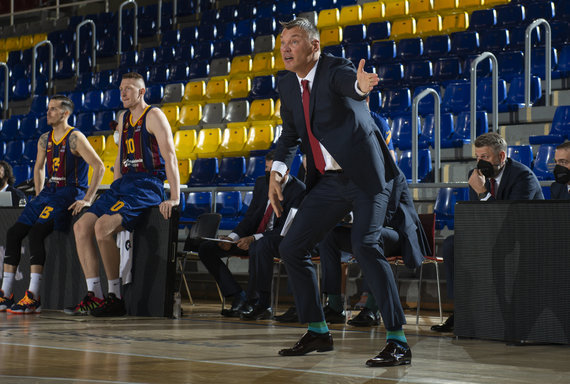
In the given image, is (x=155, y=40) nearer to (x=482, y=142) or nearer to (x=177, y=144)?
(x=177, y=144)

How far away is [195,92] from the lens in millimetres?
12359

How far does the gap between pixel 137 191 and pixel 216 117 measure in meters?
5.71

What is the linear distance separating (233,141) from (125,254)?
15.5 ft

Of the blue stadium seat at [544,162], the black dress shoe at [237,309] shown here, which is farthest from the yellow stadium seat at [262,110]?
the black dress shoe at [237,309]

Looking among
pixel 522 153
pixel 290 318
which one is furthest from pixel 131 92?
pixel 522 153

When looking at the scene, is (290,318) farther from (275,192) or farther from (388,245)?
(275,192)

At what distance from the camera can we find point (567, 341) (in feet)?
14.4

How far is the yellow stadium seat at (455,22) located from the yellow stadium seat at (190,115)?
3645 mm

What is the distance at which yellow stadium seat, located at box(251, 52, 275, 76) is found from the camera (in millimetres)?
12248

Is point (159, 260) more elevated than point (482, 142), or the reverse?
point (482, 142)

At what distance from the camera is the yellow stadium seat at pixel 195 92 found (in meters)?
12.3

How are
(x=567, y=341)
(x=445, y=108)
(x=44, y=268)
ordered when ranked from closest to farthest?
(x=567, y=341)
(x=44, y=268)
(x=445, y=108)

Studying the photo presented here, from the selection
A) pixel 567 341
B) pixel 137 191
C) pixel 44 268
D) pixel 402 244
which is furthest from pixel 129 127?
pixel 567 341

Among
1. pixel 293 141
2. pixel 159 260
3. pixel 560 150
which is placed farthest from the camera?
pixel 159 260
